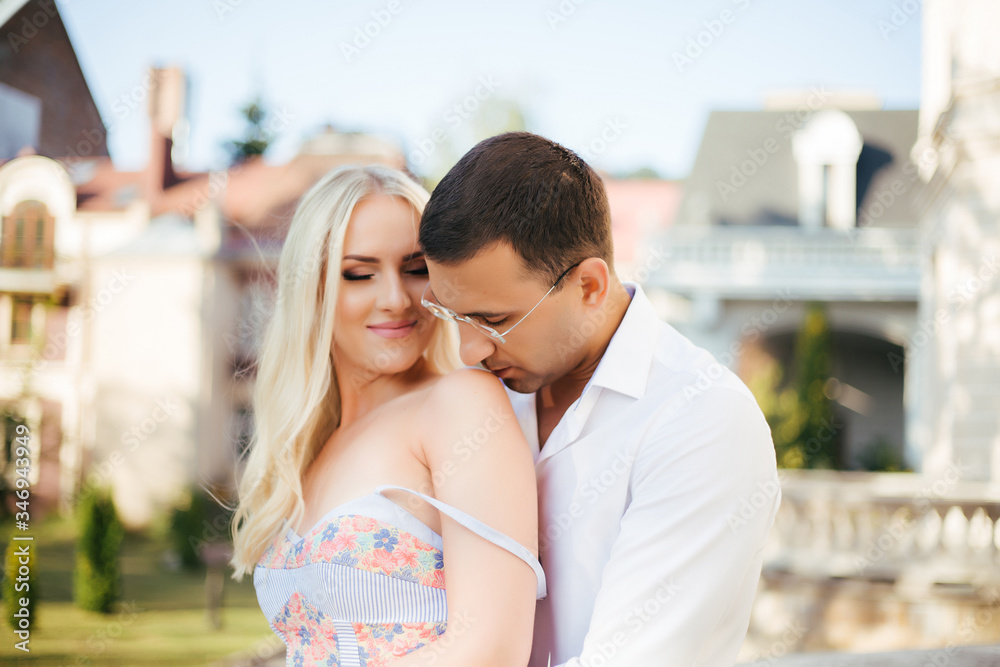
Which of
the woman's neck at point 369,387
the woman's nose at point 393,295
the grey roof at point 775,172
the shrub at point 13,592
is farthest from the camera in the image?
the grey roof at point 775,172

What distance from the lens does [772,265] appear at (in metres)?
13.8

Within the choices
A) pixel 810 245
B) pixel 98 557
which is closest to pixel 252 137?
pixel 98 557

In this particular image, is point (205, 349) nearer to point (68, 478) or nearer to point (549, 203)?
point (68, 478)

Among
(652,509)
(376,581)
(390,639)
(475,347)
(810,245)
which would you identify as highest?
(475,347)

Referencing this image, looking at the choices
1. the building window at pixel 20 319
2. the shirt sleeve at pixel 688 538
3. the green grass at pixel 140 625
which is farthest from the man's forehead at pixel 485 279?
the building window at pixel 20 319

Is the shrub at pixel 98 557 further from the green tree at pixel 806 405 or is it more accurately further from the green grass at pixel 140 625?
the green tree at pixel 806 405

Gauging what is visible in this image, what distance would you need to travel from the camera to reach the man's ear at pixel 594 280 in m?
1.91

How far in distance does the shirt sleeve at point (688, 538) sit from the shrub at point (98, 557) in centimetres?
1211

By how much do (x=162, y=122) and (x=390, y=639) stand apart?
2098 centimetres

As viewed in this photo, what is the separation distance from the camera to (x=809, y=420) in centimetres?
1338

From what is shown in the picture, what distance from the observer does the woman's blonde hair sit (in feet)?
7.27

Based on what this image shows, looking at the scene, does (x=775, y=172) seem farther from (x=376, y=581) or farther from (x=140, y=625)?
(x=376, y=581)

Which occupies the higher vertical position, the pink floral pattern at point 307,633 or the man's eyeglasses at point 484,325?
the man's eyeglasses at point 484,325

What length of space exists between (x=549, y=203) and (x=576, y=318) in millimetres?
292
